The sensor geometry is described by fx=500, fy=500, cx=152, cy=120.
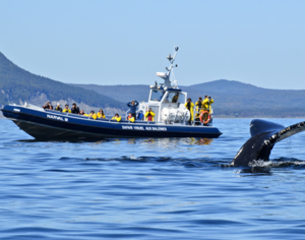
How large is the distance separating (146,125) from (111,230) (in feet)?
77.7

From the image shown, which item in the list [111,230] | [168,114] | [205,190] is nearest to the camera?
[111,230]

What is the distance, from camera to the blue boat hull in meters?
28.1

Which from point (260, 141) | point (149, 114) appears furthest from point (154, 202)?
point (149, 114)

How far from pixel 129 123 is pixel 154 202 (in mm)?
21382

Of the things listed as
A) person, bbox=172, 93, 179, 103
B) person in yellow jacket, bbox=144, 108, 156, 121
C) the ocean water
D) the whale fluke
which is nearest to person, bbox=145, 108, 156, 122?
person in yellow jacket, bbox=144, 108, 156, 121

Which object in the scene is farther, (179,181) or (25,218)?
(179,181)

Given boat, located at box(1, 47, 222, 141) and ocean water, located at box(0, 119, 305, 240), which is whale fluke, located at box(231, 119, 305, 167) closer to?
ocean water, located at box(0, 119, 305, 240)

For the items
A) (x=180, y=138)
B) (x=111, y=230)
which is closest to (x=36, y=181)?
(x=111, y=230)

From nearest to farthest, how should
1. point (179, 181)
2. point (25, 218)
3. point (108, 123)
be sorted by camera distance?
point (25, 218) → point (179, 181) → point (108, 123)

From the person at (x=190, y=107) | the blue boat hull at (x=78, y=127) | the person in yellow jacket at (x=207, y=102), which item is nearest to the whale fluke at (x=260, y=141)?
the blue boat hull at (x=78, y=127)

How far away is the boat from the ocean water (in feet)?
45.5

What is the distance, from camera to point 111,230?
6855 millimetres

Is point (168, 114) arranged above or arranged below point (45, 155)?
above

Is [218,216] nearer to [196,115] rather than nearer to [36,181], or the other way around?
[36,181]
